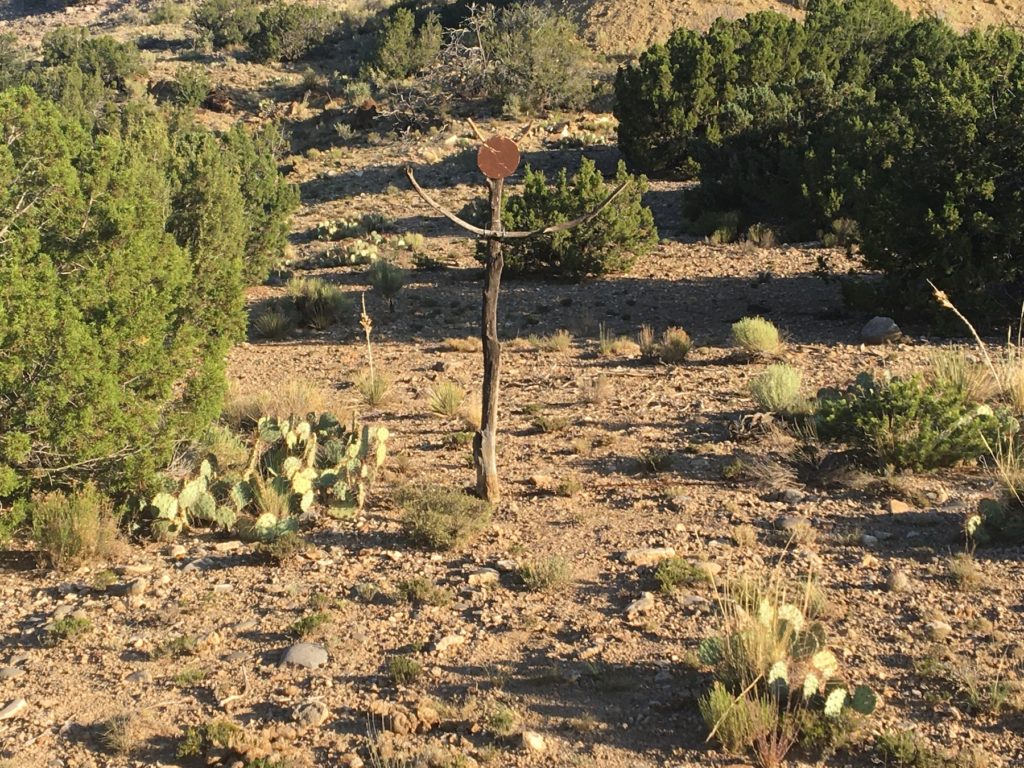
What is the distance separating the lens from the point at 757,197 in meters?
18.3

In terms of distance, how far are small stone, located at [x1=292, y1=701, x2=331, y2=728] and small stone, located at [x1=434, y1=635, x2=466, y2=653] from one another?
28.8 inches

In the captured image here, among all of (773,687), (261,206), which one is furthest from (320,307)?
(773,687)

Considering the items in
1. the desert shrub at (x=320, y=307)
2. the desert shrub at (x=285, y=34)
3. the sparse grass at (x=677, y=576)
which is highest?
the desert shrub at (x=285, y=34)

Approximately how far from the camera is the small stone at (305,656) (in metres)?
Answer: 5.35

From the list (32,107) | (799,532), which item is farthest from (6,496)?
(799,532)

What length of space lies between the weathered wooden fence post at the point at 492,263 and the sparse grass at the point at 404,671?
7.59ft

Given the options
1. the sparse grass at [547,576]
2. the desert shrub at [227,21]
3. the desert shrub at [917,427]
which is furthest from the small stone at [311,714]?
the desert shrub at [227,21]

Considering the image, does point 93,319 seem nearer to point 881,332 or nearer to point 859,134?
point 881,332

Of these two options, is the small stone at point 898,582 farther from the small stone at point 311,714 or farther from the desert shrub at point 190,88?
the desert shrub at point 190,88

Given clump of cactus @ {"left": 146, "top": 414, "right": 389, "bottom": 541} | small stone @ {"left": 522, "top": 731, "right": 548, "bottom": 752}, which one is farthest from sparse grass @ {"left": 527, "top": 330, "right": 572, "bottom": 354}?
small stone @ {"left": 522, "top": 731, "right": 548, "bottom": 752}

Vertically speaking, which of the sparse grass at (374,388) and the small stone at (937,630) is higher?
the sparse grass at (374,388)

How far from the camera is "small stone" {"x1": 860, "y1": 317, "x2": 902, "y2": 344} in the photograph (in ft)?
36.8

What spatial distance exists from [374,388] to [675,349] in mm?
3441

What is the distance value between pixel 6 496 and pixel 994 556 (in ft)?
21.0
